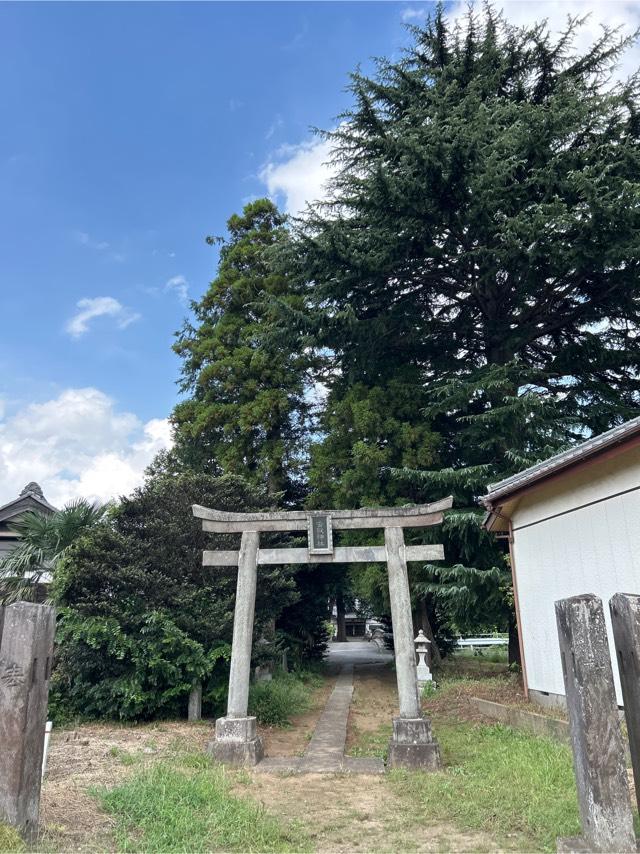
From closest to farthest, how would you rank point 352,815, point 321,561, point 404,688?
point 352,815 < point 404,688 < point 321,561

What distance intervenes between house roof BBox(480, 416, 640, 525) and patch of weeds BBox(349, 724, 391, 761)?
3835mm

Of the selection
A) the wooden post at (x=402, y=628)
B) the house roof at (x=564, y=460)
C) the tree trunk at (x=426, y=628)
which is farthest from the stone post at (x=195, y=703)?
the tree trunk at (x=426, y=628)

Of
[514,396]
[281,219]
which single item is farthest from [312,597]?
[281,219]

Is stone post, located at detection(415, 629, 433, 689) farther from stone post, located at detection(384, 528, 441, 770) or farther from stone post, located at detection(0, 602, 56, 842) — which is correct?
stone post, located at detection(0, 602, 56, 842)

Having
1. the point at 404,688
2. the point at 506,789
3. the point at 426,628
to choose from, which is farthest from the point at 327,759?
the point at 426,628

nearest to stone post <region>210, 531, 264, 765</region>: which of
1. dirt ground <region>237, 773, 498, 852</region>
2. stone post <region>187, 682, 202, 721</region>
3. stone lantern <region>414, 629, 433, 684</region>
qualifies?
dirt ground <region>237, 773, 498, 852</region>

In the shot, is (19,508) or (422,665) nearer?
(422,665)

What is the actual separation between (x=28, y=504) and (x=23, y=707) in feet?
47.7

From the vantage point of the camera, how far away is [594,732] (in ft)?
8.89

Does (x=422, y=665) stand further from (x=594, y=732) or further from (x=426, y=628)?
(x=594, y=732)

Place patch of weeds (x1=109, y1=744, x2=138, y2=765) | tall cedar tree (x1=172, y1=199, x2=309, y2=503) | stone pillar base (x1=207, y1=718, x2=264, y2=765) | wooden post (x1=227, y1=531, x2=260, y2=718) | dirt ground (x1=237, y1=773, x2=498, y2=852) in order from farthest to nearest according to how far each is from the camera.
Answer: tall cedar tree (x1=172, y1=199, x2=309, y2=503)
wooden post (x1=227, y1=531, x2=260, y2=718)
stone pillar base (x1=207, y1=718, x2=264, y2=765)
patch of weeds (x1=109, y1=744, x2=138, y2=765)
dirt ground (x1=237, y1=773, x2=498, y2=852)

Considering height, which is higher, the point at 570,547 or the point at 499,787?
the point at 570,547

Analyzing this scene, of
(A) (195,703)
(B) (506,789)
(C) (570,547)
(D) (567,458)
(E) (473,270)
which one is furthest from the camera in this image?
(E) (473,270)

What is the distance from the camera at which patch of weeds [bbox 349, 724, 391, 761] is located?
7.20m
